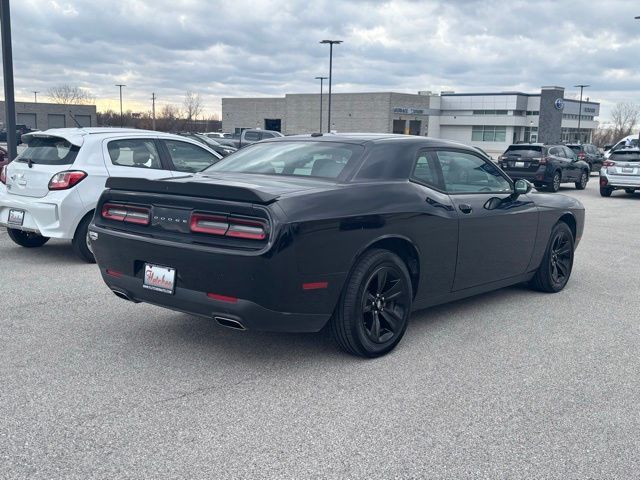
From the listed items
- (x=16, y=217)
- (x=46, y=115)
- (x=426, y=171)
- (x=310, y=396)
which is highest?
(x=46, y=115)

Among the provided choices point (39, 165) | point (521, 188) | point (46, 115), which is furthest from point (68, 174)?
point (46, 115)

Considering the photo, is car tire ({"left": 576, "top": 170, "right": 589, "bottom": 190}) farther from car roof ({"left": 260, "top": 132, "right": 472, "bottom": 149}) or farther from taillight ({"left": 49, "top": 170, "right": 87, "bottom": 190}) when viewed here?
taillight ({"left": 49, "top": 170, "right": 87, "bottom": 190})

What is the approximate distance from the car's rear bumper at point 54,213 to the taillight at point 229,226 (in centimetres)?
382

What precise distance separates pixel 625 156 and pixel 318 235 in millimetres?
18646

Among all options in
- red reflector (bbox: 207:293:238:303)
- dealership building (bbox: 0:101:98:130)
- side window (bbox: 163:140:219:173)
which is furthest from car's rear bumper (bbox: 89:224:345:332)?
dealership building (bbox: 0:101:98:130)

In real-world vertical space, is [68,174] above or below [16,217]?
above

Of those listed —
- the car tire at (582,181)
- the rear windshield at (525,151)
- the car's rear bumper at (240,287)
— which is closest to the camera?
the car's rear bumper at (240,287)

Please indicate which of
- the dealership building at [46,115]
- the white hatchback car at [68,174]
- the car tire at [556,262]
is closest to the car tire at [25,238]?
the white hatchback car at [68,174]

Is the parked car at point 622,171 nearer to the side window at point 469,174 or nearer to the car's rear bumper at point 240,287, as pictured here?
the side window at point 469,174

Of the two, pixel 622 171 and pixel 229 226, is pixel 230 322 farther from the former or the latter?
pixel 622 171

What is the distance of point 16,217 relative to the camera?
7.91m

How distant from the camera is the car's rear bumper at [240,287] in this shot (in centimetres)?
414

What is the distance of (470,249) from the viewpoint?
5.66m

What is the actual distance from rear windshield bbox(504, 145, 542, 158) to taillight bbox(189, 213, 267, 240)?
19086mm
